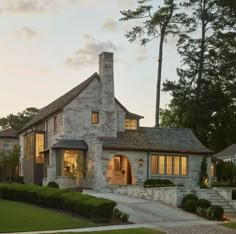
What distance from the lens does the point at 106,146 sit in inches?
1547

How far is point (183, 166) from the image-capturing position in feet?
136

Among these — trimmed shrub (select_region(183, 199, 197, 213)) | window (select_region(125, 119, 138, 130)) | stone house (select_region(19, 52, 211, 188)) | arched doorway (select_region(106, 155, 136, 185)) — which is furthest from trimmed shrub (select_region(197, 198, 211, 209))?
window (select_region(125, 119, 138, 130))

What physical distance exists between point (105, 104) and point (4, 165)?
17490 mm

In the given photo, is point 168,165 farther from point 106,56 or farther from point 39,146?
point 39,146

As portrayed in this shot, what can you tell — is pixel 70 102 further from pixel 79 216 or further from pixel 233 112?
pixel 233 112

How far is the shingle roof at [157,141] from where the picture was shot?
40.3 meters

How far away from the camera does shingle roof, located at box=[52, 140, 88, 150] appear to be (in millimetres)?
39375

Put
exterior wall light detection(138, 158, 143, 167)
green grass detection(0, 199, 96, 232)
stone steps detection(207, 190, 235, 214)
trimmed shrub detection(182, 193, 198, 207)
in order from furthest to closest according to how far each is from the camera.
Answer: exterior wall light detection(138, 158, 143, 167) → stone steps detection(207, 190, 235, 214) → trimmed shrub detection(182, 193, 198, 207) → green grass detection(0, 199, 96, 232)

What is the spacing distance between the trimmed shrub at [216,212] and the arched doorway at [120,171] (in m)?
14.6

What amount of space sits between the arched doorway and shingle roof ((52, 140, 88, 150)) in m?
2.47

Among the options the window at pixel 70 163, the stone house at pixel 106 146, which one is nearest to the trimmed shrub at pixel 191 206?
the stone house at pixel 106 146

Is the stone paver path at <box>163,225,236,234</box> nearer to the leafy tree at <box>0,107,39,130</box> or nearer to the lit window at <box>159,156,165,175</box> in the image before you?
the lit window at <box>159,156,165,175</box>

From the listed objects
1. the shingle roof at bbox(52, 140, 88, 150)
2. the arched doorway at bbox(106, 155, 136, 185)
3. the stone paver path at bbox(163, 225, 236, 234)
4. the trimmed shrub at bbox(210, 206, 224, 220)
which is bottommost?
the stone paver path at bbox(163, 225, 236, 234)

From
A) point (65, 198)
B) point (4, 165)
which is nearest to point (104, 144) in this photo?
point (65, 198)
